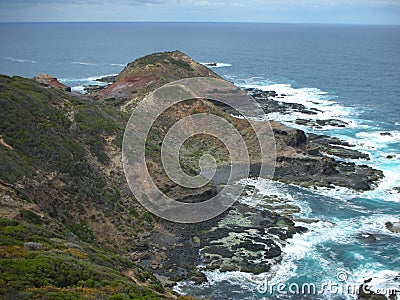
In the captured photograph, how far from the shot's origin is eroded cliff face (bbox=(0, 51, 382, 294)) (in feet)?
119

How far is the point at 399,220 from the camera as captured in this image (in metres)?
44.5

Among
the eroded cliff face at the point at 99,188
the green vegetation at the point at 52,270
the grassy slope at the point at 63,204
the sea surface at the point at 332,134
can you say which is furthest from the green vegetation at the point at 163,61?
the green vegetation at the point at 52,270

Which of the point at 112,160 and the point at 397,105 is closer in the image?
the point at 112,160

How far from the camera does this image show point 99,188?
42.4m

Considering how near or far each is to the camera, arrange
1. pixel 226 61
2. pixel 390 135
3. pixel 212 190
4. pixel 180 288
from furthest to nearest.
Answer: pixel 226 61, pixel 390 135, pixel 212 190, pixel 180 288

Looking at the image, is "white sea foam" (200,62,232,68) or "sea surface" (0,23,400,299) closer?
"sea surface" (0,23,400,299)

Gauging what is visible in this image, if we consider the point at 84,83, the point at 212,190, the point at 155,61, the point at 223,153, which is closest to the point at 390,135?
the point at 223,153

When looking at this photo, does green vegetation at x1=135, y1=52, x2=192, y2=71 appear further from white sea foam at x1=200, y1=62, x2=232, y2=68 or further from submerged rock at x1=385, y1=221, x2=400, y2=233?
white sea foam at x1=200, y1=62, x2=232, y2=68

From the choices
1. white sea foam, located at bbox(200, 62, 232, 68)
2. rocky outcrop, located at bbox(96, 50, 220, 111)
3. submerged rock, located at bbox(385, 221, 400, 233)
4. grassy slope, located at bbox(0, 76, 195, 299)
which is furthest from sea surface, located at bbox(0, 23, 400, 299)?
rocky outcrop, located at bbox(96, 50, 220, 111)

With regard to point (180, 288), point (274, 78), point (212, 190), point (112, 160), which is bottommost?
point (180, 288)

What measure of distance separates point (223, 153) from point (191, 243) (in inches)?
989

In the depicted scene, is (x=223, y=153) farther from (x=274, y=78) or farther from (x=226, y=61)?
(x=226, y=61)

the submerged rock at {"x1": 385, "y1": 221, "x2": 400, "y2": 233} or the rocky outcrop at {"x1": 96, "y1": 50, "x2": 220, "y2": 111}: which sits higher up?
the rocky outcrop at {"x1": 96, "y1": 50, "x2": 220, "y2": 111}

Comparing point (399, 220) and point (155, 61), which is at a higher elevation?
point (155, 61)
